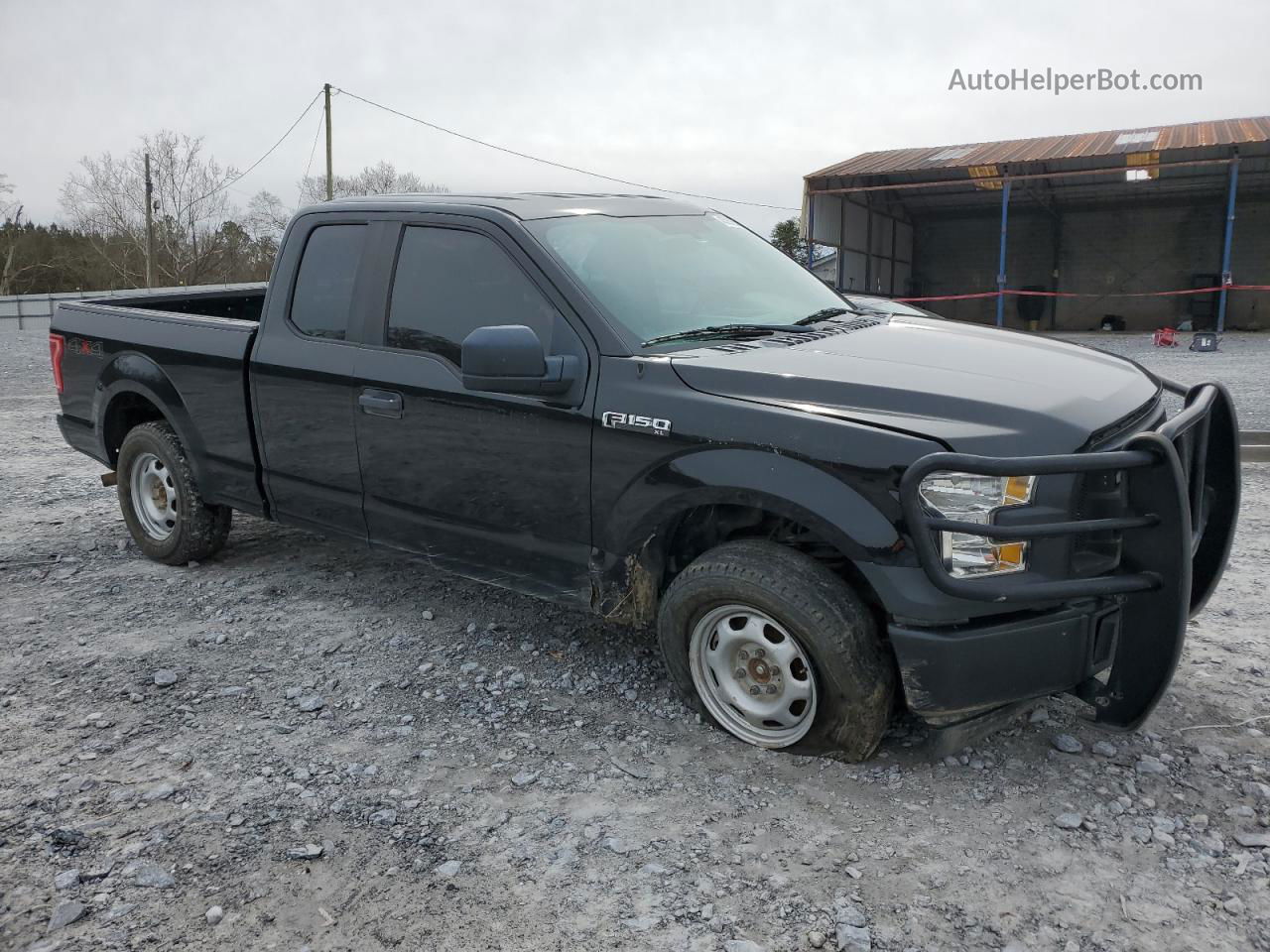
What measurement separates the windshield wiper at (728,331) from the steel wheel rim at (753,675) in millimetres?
1000

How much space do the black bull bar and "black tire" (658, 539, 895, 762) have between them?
379 mm

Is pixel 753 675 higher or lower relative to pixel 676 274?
lower

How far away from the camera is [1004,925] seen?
2.52 meters

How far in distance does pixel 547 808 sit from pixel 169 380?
3319mm

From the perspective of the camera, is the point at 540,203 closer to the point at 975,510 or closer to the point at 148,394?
the point at 975,510

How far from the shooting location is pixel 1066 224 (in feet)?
114

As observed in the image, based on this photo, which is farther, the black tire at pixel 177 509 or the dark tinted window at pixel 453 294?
the black tire at pixel 177 509

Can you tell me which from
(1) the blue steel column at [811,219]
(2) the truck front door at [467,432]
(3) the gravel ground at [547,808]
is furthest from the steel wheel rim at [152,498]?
(1) the blue steel column at [811,219]

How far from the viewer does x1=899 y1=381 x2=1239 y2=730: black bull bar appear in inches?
108

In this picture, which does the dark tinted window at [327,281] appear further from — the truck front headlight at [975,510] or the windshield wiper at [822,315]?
the truck front headlight at [975,510]

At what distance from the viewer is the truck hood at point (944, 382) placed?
2902mm

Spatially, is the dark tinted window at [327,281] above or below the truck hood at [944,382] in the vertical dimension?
above

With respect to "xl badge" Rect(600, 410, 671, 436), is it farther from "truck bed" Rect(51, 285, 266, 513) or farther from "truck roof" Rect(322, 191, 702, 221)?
"truck bed" Rect(51, 285, 266, 513)

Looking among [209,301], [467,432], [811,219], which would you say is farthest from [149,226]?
[467,432]
